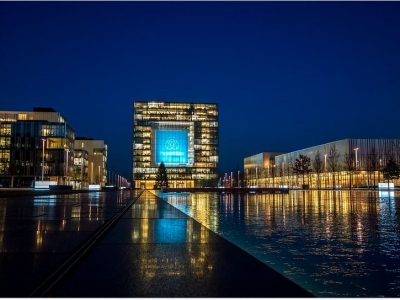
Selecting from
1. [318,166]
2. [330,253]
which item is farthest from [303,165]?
[330,253]

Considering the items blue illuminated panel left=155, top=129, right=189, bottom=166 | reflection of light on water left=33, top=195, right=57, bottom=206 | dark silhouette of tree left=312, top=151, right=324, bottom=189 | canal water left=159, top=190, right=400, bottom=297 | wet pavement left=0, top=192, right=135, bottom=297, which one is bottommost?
canal water left=159, top=190, right=400, bottom=297

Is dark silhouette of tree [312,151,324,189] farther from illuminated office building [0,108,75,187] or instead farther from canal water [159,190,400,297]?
canal water [159,190,400,297]

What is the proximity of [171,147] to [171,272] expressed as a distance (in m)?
190

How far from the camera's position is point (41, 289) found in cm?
489

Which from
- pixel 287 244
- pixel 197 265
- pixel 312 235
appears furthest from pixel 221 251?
pixel 312 235

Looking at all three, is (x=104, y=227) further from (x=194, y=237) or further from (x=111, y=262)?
(x=111, y=262)

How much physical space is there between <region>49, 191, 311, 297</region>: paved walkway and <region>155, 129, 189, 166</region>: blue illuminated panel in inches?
7329

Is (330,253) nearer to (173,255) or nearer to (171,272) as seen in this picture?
(173,255)

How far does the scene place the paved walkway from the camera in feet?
16.2

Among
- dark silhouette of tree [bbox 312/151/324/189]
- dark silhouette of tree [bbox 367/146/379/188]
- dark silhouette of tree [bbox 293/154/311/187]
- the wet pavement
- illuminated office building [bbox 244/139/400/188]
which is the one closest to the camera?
the wet pavement

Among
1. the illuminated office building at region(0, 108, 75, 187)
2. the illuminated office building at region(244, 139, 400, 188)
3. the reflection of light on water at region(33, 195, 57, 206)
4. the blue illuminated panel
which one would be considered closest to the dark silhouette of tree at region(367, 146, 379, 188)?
the illuminated office building at region(244, 139, 400, 188)

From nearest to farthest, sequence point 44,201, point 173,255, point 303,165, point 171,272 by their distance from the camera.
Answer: point 171,272 → point 173,255 → point 44,201 → point 303,165

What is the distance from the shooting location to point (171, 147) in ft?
641

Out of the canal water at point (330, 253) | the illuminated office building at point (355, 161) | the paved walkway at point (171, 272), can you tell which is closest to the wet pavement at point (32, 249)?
the paved walkway at point (171, 272)
